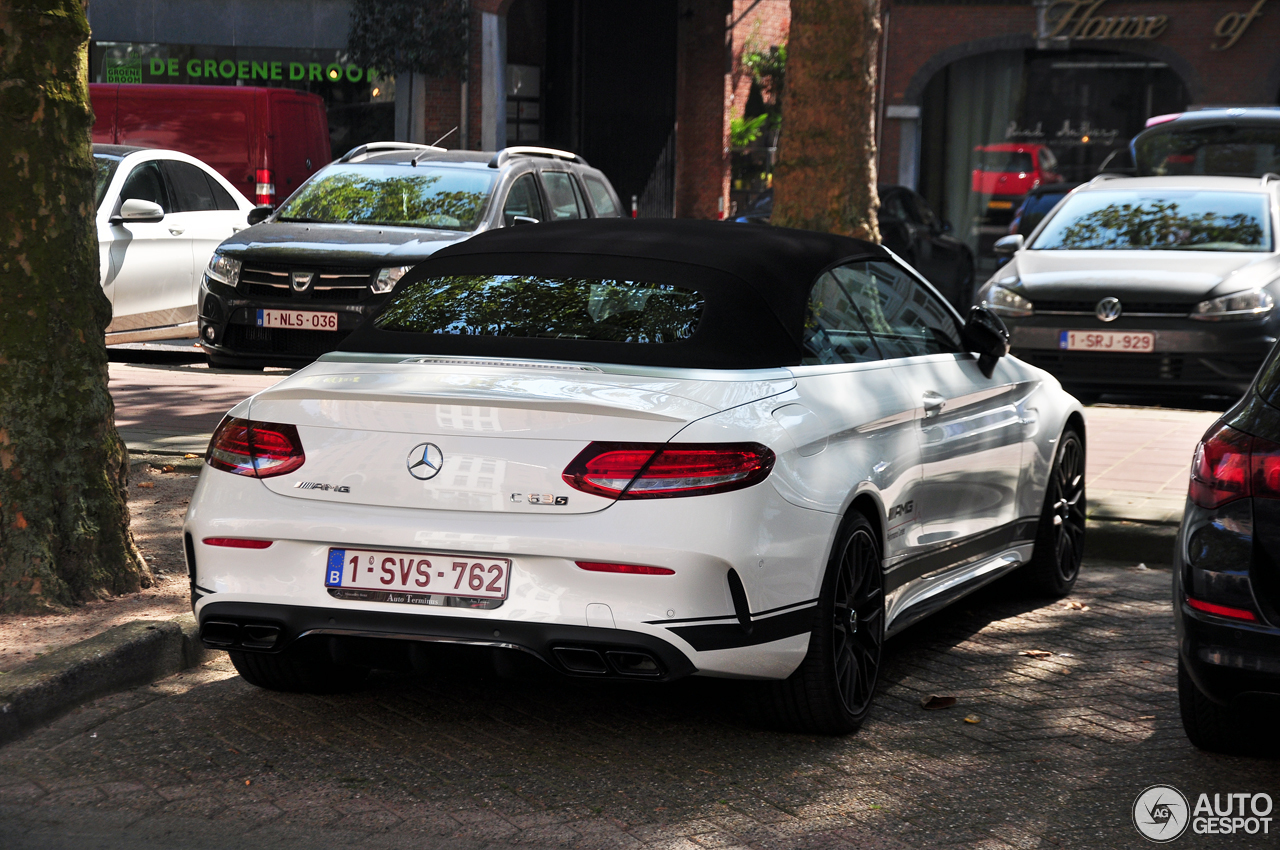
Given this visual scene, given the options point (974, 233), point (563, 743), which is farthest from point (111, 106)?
point (563, 743)

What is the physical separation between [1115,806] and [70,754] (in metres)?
2.80

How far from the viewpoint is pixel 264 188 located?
65.5 feet

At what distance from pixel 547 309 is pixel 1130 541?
3.69 metres

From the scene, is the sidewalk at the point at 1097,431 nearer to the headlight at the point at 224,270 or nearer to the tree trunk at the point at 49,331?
the headlight at the point at 224,270

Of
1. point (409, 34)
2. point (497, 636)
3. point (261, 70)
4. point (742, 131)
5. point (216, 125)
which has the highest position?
point (409, 34)

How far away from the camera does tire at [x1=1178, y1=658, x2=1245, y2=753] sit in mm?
4469

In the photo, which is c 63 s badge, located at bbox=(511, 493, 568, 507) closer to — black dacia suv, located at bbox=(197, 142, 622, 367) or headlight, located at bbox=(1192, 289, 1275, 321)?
black dacia suv, located at bbox=(197, 142, 622, 367)

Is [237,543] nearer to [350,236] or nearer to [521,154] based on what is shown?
[350,236]

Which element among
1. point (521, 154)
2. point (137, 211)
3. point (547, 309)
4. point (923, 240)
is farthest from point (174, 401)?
point (923, 240)

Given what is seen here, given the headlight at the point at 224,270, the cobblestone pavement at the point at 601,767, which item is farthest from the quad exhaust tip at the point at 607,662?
the headlight at the point at 224,270

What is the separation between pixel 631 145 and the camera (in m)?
31.2

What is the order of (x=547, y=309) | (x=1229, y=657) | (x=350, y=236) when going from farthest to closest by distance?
(x=350, y=236) < (x=547, y=309) < (x=1229, y=657)

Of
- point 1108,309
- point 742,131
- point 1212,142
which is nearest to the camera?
point 1108,309

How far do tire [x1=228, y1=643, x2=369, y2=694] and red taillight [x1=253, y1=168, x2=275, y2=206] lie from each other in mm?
15617
